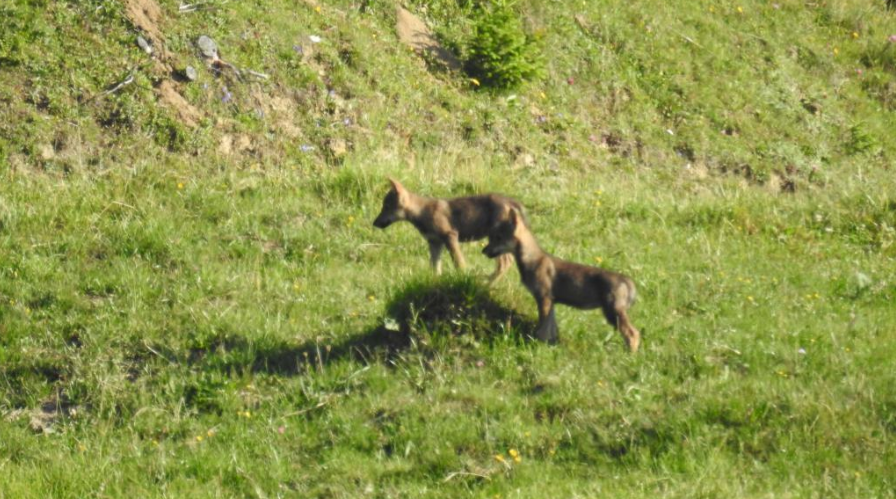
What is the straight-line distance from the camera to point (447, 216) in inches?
443

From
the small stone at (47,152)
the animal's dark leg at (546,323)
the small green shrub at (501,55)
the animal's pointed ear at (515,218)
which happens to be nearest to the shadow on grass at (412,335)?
the animal's dark leg at (546,323)

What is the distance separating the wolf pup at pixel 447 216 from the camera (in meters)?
11.0

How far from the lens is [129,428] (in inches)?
346

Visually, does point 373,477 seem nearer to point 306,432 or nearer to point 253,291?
point 306,432

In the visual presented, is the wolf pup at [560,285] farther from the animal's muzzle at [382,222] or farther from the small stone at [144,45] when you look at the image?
the small stone at [144,45]

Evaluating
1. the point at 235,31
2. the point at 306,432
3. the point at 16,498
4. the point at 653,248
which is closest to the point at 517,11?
the point at 235,31

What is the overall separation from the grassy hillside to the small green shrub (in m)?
0.28

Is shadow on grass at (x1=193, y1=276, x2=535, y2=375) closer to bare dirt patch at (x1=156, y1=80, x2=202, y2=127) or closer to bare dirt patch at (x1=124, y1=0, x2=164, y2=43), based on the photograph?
bare dirt patch at (x1=156, y1=80, x2=202, y2=127)

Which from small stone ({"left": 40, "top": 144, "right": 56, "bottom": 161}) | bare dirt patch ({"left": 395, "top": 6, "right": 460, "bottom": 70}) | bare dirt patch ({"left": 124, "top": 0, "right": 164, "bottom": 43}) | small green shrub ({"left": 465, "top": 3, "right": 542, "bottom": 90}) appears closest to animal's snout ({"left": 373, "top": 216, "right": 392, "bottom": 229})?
small stone ({"left": 40, "top": 144, "right": 56, "bottom": 161})

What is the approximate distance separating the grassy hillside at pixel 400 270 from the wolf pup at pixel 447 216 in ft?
0.97

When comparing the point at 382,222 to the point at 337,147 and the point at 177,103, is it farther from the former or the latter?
the point at 177,103

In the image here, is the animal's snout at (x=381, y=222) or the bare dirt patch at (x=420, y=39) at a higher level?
the animal's snout at (x=381, y=222)

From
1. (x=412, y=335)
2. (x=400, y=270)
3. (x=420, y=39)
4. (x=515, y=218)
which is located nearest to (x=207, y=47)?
(x=420, y=39)

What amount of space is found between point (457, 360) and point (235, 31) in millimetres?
7993
